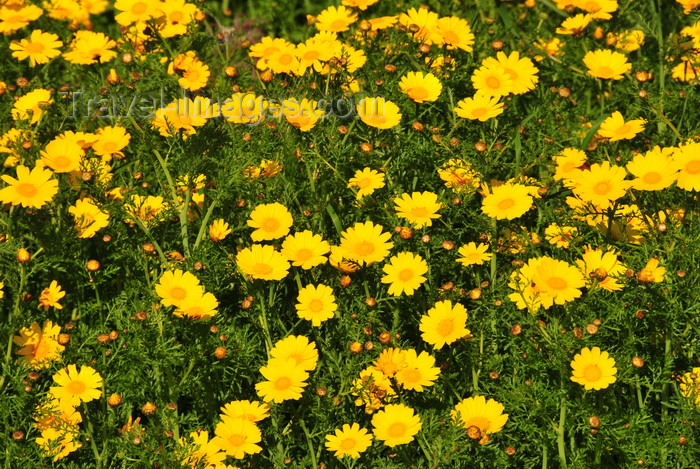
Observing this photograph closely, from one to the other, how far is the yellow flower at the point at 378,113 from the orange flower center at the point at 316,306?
0.75 meters

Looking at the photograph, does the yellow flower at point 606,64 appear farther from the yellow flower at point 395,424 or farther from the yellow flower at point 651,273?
the yellow flower at point 395,424

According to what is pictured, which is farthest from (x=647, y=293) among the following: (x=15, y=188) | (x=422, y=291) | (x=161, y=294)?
(x=15, y=188)

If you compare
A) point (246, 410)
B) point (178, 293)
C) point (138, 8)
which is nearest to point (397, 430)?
point (246, 410)

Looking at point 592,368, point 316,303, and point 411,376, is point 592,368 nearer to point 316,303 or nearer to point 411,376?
point 411,376

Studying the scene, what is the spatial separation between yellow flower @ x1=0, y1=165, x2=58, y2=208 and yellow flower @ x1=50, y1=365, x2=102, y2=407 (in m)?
0.63

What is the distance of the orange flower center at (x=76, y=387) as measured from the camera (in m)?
3.01

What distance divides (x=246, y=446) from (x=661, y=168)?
171 cm

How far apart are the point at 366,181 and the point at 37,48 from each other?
1746 millimetres

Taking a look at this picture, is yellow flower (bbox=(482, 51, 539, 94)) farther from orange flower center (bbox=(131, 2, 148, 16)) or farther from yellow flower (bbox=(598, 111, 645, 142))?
orange flower center (bbox=(131, 2, 148, 16))

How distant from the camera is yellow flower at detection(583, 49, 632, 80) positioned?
3.99 meters

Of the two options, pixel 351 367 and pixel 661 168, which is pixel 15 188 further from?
pixel 661 168

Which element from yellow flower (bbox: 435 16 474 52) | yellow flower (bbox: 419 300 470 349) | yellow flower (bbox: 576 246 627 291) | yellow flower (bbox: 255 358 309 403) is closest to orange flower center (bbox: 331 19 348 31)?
yellow flower (bbox: 435 16 474 52)

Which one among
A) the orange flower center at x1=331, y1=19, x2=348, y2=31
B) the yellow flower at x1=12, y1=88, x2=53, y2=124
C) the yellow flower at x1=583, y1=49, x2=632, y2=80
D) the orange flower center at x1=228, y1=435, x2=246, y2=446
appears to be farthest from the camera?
the orange flower center at x1=331, y1=19, x2=348, y2=31

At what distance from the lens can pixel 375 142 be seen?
3.62 metres
